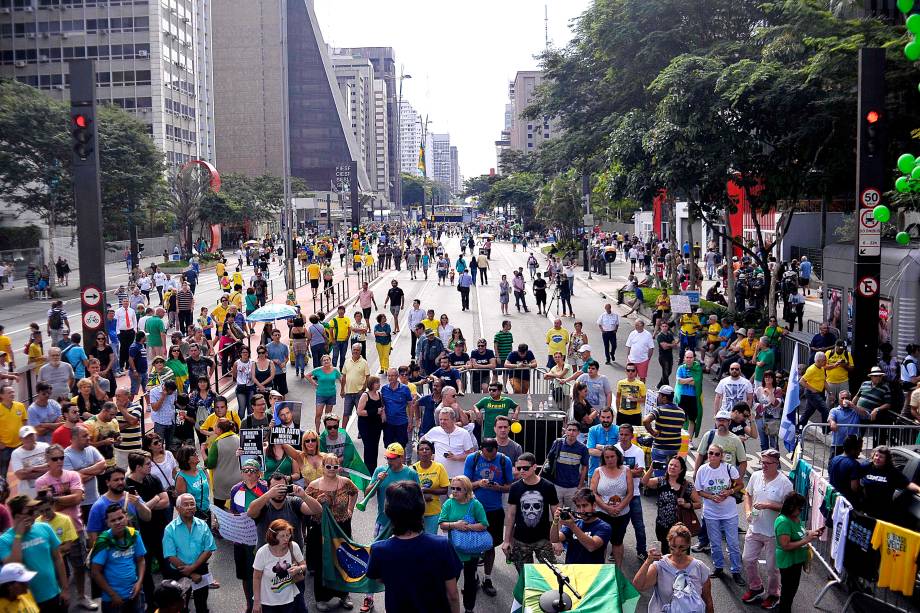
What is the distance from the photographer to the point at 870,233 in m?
15.5

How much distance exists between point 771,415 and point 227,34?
147347 mm

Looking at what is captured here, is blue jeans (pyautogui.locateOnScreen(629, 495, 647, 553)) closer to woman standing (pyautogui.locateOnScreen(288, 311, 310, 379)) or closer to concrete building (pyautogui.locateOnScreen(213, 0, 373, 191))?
woman standing (pyautogui.locateOnScreen(288, 311, 310, 379))

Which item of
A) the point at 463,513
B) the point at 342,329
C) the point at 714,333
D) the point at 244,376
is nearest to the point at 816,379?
the point at 714,333

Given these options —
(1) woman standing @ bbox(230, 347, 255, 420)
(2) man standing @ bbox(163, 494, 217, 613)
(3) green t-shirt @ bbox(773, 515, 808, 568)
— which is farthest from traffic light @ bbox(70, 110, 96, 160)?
(3) green t-shirt @ bbox(773, 515, 808, 568)

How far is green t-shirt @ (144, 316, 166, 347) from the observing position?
2038 cm

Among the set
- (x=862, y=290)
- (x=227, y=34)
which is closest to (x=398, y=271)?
(x=862, y=290)

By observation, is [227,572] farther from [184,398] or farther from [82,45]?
[82,45]

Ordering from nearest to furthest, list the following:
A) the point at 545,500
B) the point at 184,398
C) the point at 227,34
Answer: the point at 545,500
the point at 184,398
the point at 227,34

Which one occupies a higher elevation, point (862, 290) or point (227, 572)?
point (862, 290)

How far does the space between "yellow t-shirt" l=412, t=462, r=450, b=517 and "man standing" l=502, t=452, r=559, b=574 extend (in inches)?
36.3

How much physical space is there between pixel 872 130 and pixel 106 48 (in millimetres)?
89395

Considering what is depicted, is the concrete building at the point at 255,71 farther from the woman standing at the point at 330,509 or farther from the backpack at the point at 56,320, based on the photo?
the woman standing at the point at 330,509

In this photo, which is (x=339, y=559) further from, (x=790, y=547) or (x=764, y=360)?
(x=764, y=360)

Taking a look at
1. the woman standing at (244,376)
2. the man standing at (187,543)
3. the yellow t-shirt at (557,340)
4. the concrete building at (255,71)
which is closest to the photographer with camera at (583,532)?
the man standing at (187,543)
